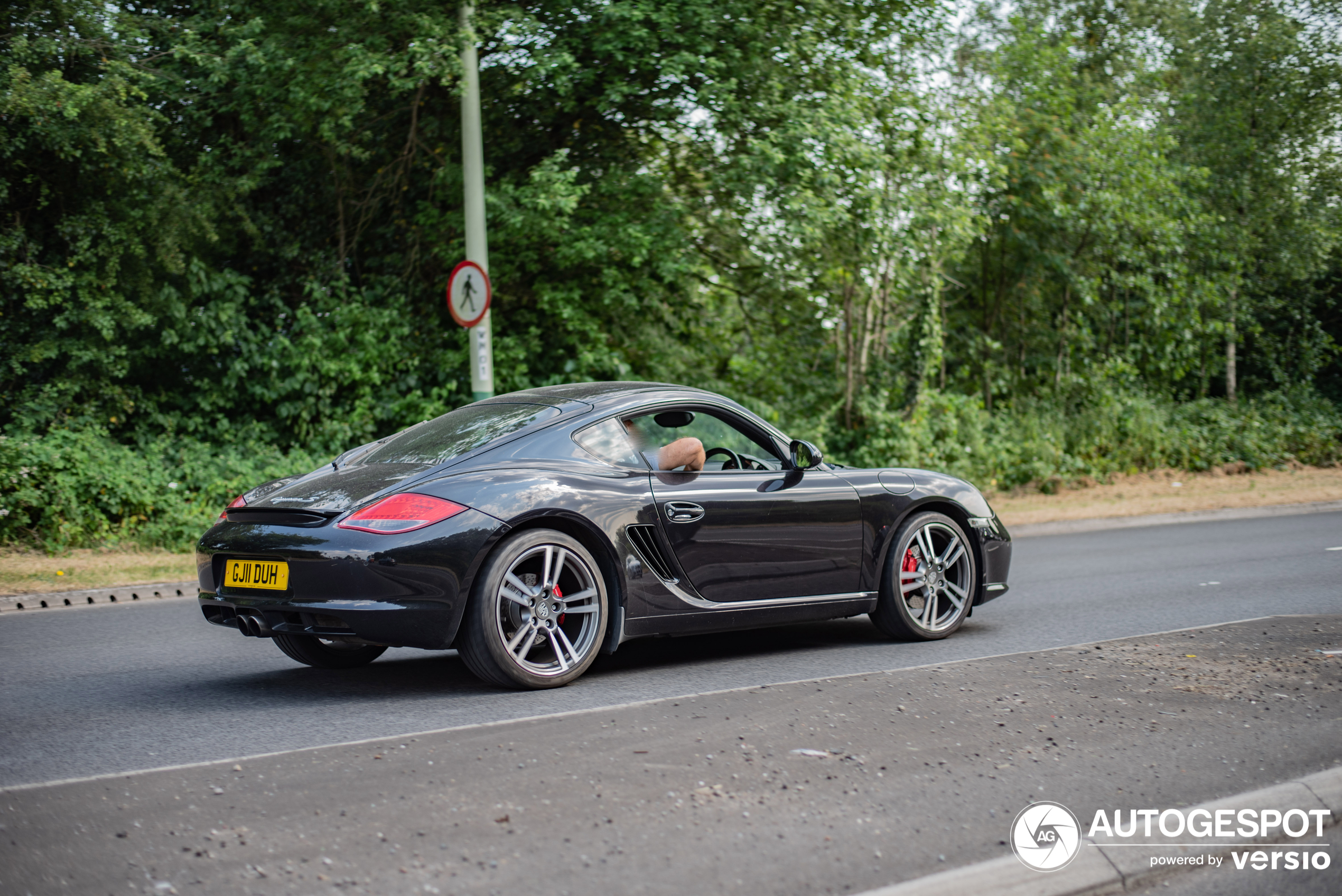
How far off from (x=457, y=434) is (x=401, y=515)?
0.86m

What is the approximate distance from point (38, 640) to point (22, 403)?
6335 millimetres

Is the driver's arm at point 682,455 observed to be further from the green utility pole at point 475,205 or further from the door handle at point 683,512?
the green utility pole at point 475,205

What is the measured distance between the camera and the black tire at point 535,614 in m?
5.24

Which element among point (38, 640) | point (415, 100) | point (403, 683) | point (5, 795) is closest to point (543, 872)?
point (5, 795)

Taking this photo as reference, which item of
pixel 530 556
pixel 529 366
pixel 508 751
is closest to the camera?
pixel 508 751

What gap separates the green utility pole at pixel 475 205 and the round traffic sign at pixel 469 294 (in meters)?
0.11

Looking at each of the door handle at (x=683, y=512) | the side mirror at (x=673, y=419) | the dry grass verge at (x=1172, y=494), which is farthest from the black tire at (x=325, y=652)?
the dry grass verge at (x=1172, y=494)

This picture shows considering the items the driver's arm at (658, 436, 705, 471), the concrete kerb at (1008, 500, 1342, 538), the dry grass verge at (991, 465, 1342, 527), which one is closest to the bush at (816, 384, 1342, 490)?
the dry grass verge at (991, 465, 1342, 527)

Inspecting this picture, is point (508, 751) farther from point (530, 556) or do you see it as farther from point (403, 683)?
point (403, 683)

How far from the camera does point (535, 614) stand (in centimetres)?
541

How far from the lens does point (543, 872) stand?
314 centimetres

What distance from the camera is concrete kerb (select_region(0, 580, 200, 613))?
920cm

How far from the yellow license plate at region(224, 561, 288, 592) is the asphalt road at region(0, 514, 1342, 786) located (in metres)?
0.56

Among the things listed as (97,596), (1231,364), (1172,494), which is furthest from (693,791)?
(1231,364)
